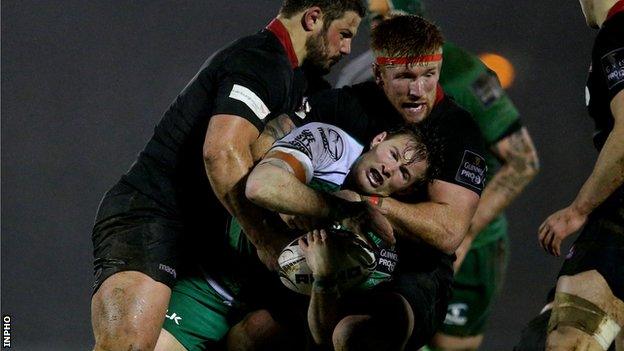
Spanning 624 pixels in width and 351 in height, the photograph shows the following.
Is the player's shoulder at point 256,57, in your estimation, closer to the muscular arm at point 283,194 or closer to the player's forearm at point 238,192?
the player's forearm at point 238,192

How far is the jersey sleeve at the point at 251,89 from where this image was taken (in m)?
2.46

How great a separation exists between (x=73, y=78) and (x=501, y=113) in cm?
175

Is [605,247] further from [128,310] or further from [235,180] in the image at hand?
[128,310]

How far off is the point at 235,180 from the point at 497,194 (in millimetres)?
1333

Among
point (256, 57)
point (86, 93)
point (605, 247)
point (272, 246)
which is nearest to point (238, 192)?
point (272, 246)

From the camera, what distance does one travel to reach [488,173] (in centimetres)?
336

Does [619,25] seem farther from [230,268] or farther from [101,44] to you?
[101,44]

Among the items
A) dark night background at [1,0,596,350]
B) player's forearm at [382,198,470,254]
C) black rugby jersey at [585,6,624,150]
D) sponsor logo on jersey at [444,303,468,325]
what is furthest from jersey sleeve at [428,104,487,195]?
dark night background at [1,0,596,350]

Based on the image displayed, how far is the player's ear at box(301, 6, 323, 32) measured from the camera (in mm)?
2775

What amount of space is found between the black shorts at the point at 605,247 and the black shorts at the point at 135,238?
1.08m

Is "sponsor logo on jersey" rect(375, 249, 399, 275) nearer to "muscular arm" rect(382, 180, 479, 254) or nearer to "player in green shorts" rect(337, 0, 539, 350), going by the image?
"muscular arm" rect(382, 180, 479, 254)

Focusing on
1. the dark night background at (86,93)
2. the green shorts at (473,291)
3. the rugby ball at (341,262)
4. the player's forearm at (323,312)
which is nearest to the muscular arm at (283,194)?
the rugby ball at (341,262)

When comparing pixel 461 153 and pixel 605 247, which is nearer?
pixel 605 247

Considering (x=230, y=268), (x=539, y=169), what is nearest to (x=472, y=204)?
(x=230, y=268)
